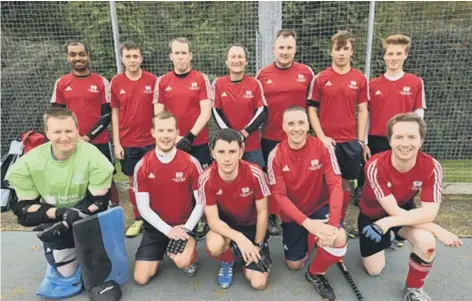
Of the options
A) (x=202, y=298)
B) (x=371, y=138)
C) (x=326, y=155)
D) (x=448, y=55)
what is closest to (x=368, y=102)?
(x=371, y=138)

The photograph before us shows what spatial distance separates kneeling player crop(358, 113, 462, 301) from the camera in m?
2.79

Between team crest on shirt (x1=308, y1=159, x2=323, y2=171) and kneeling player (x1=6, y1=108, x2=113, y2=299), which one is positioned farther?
team crest on shirt (x1=308, y1=159, x2=323, y2=171)

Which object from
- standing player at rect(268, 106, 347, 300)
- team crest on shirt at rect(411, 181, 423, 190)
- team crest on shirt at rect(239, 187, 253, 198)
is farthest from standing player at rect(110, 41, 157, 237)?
team crest on shirt at rect(411, 181, 423, 190)

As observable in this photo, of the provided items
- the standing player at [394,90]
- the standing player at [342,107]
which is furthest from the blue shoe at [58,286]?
the standing player at [394,90]

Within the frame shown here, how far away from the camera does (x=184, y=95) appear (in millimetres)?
3764

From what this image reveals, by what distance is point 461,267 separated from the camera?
10.6 feet

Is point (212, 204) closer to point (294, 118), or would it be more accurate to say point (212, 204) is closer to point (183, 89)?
point (294, 118)

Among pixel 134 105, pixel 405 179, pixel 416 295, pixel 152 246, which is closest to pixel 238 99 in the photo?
pixel 134 105

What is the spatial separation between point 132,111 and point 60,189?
118 centimetres

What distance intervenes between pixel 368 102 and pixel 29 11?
4663 mm

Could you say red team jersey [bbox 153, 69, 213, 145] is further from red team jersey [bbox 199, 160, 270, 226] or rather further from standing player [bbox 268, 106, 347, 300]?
standing player [bbox 268, 106, 347, 300]

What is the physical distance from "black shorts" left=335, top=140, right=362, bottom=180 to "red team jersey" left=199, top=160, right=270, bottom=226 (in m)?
0.92

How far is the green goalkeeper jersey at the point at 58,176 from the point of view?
291cm

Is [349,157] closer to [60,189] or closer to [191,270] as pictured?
[191,270]
